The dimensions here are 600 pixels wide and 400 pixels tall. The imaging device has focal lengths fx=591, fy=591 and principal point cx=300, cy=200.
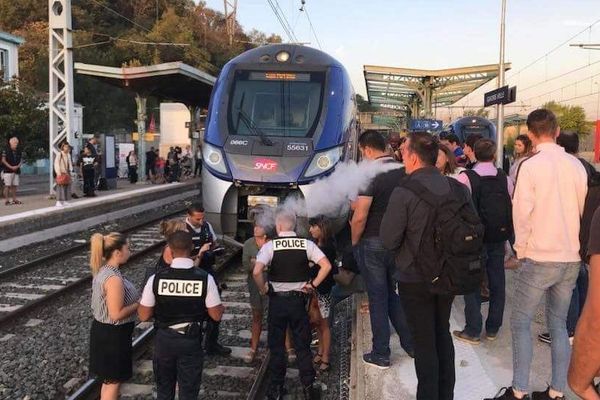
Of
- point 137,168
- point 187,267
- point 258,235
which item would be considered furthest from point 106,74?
point 187,267

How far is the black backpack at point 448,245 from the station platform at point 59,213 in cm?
940

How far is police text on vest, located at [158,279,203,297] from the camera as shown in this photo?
11.9 feet

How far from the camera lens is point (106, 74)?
18172 mm

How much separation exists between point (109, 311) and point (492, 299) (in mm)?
3051

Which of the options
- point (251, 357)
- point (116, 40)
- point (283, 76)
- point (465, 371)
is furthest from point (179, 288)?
point (116, 40)

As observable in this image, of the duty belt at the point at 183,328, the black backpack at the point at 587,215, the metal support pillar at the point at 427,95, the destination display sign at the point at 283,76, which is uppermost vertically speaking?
the metal support pillar at the point at 427,95

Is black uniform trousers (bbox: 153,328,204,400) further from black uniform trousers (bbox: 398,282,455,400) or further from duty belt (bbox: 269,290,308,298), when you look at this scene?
black uniform trousers (bbox: 398,282,455,400)

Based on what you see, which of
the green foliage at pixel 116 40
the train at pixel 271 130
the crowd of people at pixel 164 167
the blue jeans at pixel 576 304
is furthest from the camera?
the green foliage at pixel 116 40

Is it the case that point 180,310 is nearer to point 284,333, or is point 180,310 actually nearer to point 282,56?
point 284,333

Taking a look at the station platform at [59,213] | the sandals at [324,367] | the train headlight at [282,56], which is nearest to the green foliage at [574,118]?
the station platform at [59,213]

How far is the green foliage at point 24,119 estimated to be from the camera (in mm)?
16375

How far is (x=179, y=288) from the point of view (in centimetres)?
363

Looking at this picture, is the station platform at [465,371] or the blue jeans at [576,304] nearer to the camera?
the station platform at [465,371]

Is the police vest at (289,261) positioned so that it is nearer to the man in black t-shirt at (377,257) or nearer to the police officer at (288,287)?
the police officer at (288,287)
